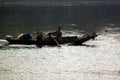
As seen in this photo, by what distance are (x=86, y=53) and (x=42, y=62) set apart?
7073 millimetres

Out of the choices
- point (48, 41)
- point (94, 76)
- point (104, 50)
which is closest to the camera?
point (94, 76)

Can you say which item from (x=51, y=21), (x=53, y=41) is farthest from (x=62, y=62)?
(x=51, y=21)

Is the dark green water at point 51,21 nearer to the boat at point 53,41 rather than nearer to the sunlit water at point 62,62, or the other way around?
the boat at point 53,41

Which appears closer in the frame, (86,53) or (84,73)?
(84,73)

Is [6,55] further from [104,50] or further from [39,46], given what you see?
[104,50]

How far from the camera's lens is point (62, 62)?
41938mm

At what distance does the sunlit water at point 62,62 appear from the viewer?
119ft

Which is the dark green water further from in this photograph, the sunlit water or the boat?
the sunlit water

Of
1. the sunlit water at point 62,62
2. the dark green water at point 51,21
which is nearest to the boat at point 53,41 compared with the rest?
the sunlit water at point 62,62

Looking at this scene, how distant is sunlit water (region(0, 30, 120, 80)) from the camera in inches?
1422

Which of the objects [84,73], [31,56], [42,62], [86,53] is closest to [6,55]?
[31,56]

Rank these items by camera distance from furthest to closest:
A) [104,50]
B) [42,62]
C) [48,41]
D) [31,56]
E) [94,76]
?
1. [48,41]
2. [104,50]
3. [31,56]
4. [42,62]
5. [94,76]

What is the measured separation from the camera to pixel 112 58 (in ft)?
144

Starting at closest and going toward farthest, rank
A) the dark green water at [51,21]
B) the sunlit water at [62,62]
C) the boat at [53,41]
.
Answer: the sunlit water at [62,62] < the boat at [53,41] < the dark green water at [51,21]
